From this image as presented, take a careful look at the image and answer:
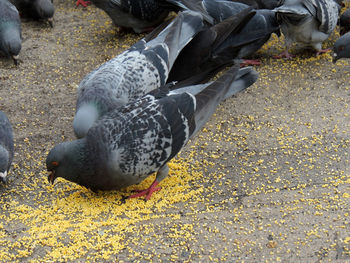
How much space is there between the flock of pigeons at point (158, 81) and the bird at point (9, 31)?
0.01m

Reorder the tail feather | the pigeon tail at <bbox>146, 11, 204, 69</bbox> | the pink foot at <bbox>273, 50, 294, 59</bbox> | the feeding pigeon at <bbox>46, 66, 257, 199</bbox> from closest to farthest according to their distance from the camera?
the feeding pigeon at <bbox>46, 66, 257, 199</bbox>, the pigeon tail at <bbox>146, 11, 204, 69</bbox>, the tail feather, the pink foot at <bbox>273, 50, 294, 59</bbox>

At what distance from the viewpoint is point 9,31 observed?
7.07 m

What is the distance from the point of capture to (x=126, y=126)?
4297mm

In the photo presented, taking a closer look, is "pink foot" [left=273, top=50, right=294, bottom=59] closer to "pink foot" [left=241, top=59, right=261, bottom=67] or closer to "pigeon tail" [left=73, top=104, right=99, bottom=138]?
"pink foot" [left=241, top=59, right=261, bottom=67]

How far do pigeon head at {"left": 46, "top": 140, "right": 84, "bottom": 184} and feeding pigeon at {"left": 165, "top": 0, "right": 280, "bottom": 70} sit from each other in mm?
1807

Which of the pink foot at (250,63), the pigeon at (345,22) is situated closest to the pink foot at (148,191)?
the pink foot at (250,63)

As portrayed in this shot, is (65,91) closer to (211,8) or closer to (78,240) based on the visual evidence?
(211,8)

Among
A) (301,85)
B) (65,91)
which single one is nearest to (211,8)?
(301,85)

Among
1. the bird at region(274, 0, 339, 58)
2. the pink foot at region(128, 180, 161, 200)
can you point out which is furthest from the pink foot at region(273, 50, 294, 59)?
the pink foot at region(128, 180, 161, 200)

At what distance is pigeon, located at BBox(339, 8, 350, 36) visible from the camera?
23.4 ft

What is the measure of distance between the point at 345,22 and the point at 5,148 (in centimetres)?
493

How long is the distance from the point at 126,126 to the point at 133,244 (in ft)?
3.19

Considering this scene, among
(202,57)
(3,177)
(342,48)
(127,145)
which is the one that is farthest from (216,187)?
(342,48)

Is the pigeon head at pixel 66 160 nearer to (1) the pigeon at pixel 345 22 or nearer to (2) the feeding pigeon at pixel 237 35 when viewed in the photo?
(2) the feeding pigeon at pixel 237 35
